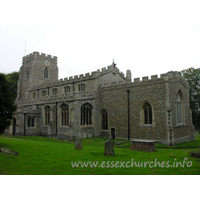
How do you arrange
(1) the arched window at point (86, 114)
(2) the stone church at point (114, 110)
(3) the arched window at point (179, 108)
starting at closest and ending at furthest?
1. (2) the stone church at point (114, 110)
2. (3) the arched window at point (179, 108)
3. (1) the arched window at point (86, 114)

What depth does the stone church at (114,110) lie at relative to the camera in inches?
771

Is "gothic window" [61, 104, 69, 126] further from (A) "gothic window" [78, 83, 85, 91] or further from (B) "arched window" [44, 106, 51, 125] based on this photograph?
(A) "gothic window" [78, 83, 85, 91]

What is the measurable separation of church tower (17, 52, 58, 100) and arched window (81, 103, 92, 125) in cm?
2086

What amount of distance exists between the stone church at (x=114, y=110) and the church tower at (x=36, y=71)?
10.8 meters

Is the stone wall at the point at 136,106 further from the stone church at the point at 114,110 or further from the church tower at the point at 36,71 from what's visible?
the church tower at the point at 36,71

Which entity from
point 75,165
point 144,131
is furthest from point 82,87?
point 75,165

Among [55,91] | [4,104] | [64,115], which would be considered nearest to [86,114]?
[64,115]

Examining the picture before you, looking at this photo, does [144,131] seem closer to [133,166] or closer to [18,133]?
[133,166]

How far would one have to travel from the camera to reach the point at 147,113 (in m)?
20.5

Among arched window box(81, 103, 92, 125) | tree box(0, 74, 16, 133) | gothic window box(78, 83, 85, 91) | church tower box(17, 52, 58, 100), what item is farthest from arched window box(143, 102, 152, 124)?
church tower box(17, 52, 58, 100)

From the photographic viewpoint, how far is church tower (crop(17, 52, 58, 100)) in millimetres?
40312

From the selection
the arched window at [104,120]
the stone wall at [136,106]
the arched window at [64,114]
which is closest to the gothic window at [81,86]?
the stone wall at [136,106]

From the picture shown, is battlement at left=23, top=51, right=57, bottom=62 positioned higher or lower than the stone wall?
higher

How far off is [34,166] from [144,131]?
14.3 m
